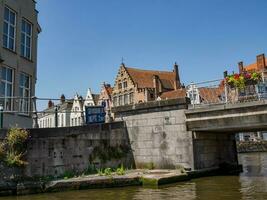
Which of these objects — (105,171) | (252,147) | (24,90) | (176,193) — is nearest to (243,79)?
(176,193)

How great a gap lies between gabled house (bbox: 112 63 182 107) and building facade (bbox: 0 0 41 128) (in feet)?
114

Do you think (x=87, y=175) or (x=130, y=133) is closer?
(x=87, y=175)

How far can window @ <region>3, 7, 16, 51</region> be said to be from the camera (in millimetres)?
15870

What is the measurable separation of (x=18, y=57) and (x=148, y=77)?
→ 42.1m

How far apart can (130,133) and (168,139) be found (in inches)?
85.6

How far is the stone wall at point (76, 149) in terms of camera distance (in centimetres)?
1233

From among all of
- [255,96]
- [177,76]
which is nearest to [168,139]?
[255,96]

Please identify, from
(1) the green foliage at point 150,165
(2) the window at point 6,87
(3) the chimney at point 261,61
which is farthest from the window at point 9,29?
(3) the chimney at point 261,61

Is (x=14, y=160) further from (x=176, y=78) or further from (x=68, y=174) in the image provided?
(x=176, y=78)

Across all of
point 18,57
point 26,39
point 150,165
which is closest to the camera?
point 150,165

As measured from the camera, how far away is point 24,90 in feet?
56.5

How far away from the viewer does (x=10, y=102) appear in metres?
15.6

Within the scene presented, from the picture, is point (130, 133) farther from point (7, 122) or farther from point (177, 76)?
point (177, 76)

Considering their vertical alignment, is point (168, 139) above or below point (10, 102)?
below
